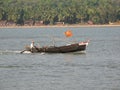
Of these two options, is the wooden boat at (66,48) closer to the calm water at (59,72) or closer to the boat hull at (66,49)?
the boat hull at (66,49)

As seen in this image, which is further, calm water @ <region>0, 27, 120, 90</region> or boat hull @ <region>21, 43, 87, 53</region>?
boat hull @ <region>21, 43, 87, 53</region>

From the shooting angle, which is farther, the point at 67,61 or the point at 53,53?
the point at 53,53

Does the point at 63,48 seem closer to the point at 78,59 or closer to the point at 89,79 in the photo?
the point at 78,59

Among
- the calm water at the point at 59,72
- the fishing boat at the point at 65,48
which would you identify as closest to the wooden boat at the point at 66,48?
the fishing boat at the point at 65,48

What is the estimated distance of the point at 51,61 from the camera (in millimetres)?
66562

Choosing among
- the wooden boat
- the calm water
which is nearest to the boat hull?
the wooden boat

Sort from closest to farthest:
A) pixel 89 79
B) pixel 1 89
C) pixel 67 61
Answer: pixel 1 89
pixel 89 79
pixel 67 61

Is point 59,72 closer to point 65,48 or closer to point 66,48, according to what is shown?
point 66,48

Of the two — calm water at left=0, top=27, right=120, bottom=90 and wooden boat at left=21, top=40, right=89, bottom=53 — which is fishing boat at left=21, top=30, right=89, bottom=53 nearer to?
wooden boat at left=21, top=40, right=89, bottom=53

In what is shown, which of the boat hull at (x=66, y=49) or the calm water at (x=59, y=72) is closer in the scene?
the calm water at (x=59, y=72)

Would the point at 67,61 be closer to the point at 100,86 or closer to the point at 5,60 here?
the point at 5,60

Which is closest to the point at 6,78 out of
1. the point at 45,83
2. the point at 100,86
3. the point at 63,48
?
the point at 45,83

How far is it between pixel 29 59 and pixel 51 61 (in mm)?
4312

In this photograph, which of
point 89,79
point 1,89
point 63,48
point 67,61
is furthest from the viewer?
point 63,48
